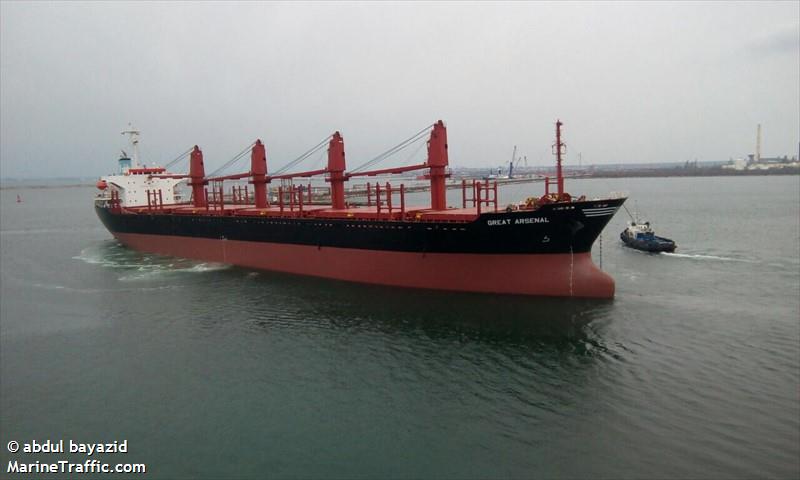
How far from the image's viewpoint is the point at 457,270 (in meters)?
15.1

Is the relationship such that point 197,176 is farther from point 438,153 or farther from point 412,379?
point 412,379

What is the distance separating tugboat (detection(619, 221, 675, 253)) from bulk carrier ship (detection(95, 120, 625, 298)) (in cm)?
825

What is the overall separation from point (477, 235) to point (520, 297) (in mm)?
2179

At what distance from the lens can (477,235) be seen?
14312 mm

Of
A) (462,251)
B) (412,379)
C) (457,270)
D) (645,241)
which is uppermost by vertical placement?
(462,251)

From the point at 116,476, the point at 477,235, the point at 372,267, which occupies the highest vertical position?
the point at 477,235

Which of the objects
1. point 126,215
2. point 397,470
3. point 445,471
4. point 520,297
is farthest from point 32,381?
point 126,215

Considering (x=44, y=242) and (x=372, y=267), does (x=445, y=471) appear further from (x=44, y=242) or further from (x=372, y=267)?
(x=44, y=242)

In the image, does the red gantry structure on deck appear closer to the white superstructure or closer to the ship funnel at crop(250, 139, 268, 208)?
the ship funnel at crop(250, 139, 268, 208)

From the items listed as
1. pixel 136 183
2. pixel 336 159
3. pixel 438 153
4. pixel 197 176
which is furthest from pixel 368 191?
pixel 136 183

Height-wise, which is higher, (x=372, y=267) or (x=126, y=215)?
(x=126, y=215)

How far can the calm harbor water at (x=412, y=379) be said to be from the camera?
7.20m

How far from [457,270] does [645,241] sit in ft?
37.9

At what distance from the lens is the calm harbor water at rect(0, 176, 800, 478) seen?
23.6 ft
